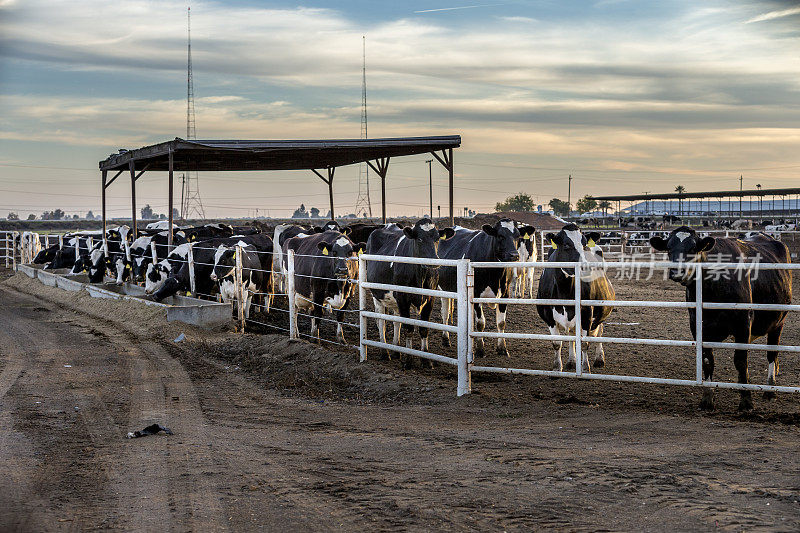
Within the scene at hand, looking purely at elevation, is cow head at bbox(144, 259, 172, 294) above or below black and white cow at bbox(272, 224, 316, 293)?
below

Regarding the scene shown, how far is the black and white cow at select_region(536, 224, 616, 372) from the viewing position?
30.8 feet

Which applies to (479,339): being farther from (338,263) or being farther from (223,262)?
(223,262)

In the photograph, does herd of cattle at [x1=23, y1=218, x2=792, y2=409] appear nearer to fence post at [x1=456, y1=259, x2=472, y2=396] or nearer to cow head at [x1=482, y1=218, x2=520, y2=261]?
cow head at [x1=482, y1=218, x2=520, y2=261]

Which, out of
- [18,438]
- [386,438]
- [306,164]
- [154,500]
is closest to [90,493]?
[154,500]

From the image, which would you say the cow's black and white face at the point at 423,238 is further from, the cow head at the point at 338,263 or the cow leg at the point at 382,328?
the cow head at the point at 338,263

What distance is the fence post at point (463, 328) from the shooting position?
8133 mm

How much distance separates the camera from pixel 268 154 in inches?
806

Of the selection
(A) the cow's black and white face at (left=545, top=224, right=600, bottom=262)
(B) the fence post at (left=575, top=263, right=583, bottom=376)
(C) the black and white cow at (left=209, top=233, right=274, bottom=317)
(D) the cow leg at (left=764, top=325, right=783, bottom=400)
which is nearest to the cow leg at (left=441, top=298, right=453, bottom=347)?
(A) the cow's black and white face at (left=545, top=224, right=600, bottom=262)

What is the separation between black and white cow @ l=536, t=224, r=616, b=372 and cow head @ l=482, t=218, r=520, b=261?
1.18 metres

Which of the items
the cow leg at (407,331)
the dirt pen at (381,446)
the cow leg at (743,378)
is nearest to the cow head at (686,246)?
the cow leg at (743,378)

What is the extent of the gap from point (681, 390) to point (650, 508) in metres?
4.04

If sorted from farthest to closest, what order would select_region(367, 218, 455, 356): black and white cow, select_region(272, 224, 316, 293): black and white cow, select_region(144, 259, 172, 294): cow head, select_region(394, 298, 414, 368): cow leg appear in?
select_region(144, 259, 172, 294): cow head
select_region(272, 224, 316, 293): black and white cow
select_region(367, 218, 455, 356): black and white cow
select_region(394, 298, 414, 368): cow leg

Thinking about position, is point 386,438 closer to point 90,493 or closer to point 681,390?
point 90,493

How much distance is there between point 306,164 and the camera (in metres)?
24.5
